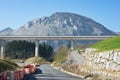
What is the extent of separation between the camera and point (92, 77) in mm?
43062

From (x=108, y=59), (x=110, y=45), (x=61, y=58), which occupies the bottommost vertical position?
(x=61, y=58)

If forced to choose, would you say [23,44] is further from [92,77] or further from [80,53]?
[92,77]

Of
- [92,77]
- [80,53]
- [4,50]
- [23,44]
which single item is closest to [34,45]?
[23,44]

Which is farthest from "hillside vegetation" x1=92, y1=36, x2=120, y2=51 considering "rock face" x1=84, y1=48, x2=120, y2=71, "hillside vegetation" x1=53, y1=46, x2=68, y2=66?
"hillside vegetation" x1=53, y1=46, x2=68, y2=66

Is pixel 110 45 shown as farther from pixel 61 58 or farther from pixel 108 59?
pixel 61 58

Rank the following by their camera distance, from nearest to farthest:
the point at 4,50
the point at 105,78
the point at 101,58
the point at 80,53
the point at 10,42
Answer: the point at 105,78 → the point at 101,58 → the point at 80,53 → the point at 4,50 → the point at 10,42

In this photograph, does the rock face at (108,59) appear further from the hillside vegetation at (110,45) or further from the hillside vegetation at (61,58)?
the hillside vegetation at (61,58)

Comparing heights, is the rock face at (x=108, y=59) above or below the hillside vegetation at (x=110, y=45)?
below

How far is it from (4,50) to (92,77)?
139984 millimetres

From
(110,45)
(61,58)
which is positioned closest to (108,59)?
(110,45)

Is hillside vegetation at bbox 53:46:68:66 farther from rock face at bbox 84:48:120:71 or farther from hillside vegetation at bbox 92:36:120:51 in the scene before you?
rock face at bbox 84:48:120:71

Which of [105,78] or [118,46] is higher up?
[118,46]

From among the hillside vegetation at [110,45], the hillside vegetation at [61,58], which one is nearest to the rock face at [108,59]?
the hillside vegetation at [110,45]

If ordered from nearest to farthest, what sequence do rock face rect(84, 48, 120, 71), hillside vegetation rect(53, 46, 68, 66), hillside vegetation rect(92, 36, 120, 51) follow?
rock face rect(84, 48, 120, 71), hillside vegetation rect(92, 36, 120, 51), hillside vegetation rect(53, 46, 68, 66)
